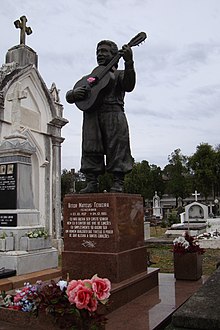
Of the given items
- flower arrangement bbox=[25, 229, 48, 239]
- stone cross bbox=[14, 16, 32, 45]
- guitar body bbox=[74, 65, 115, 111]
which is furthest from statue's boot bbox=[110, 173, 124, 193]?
stone cross bbox=[14, 16, 32, 45]

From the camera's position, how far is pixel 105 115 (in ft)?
20.2

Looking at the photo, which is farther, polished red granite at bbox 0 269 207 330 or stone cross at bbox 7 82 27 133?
stone cross at bbox 7 82 27 133

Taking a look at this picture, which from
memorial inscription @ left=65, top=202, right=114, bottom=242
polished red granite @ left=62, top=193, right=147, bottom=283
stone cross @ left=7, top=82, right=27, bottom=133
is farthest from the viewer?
stone cross @ left=7, top=82, right=27, bottom=133

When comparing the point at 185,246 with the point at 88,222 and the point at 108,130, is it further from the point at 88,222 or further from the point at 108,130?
the point at 108,130

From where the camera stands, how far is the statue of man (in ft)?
20.0

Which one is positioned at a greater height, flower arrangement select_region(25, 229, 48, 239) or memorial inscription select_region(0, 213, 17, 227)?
memorial inscription select_region(0, 213, 17, 227)

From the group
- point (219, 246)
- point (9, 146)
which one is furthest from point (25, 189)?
point (219, 246)

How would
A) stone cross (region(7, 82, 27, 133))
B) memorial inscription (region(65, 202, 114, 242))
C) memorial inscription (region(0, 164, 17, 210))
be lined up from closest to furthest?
memorial inscription (region(65, 202, 114, 242))
memorial inscription (region(0, 164, 17, 210))
stone cross (region(7, 82, 27, 133))

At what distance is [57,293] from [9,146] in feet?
21.7

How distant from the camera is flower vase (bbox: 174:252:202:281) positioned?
22.1 ft

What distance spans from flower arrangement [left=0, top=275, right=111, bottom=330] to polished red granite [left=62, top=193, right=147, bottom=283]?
1.80m

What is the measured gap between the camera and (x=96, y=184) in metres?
6.21

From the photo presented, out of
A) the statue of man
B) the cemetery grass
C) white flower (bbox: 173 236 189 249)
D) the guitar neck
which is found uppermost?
the guitar neck

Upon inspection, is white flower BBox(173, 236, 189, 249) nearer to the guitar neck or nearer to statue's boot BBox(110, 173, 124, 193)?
statue's boot BBox(110, 173, 124, 193)
